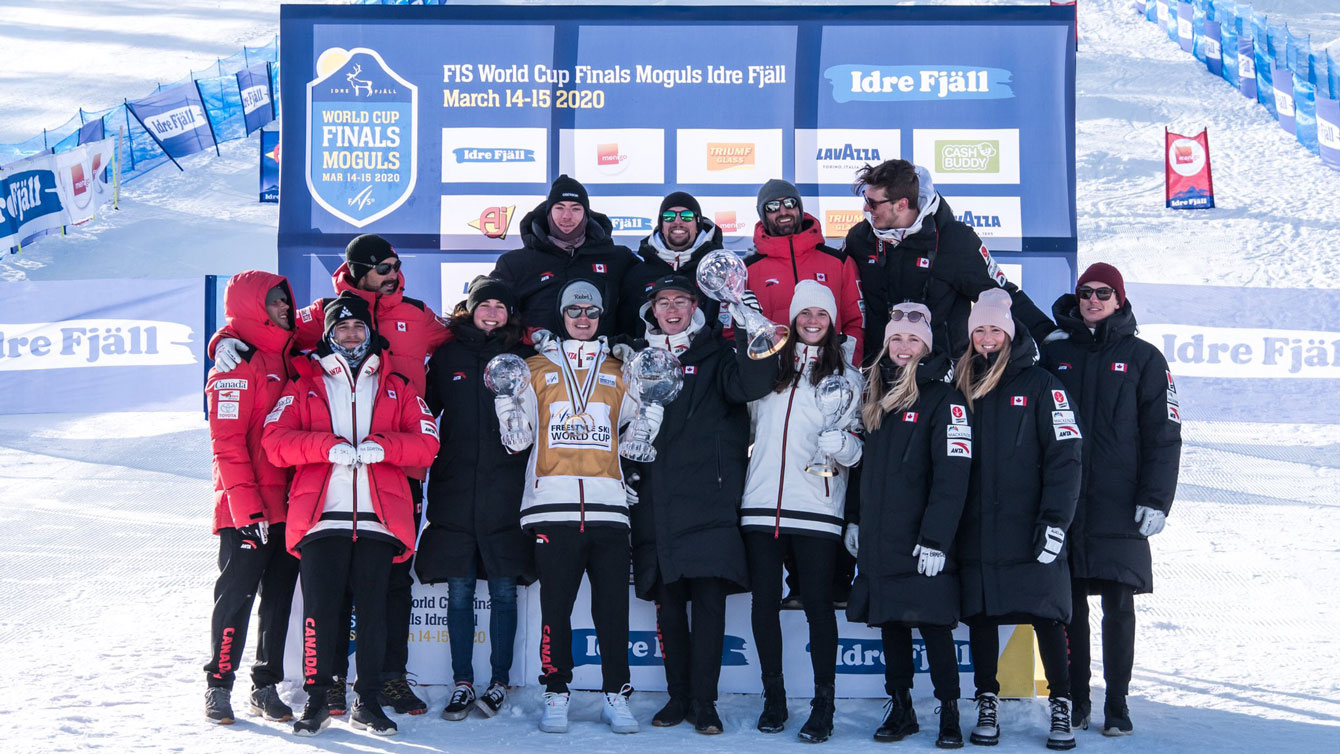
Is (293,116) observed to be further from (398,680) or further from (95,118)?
(95,118)

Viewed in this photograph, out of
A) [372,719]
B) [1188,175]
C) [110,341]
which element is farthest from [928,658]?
[1188,175]

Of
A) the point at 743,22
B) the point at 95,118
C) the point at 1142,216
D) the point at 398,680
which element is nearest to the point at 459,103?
the point at 743,22

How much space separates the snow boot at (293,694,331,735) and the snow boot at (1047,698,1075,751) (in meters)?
2.44

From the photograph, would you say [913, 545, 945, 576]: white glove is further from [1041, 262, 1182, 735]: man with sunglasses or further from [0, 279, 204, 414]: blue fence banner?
[0, 279, 204, 414]: blue fence banner

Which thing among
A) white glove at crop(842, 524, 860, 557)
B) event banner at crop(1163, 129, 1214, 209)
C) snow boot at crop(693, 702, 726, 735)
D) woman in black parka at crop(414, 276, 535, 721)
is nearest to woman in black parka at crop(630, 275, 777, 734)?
snow boot at crop(693, 702, 726, 735)

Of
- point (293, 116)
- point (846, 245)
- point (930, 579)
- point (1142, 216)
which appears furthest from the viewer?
point (1142, 216)

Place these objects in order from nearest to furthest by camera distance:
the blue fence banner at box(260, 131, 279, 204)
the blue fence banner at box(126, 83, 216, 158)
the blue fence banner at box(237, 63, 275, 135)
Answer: the blue fence banner at box(260, 131, 279, 204), the blue fence banner at box(126, 83, 216, 158), the blue fence banner at box(237, 63, 275, 135)

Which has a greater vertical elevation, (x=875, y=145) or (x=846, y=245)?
(x=875, y=145)

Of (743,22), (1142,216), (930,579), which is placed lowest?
(930,579)

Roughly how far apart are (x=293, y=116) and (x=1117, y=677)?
4521mm

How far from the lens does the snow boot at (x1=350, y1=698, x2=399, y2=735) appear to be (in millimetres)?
4090

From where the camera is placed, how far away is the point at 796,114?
602 cm

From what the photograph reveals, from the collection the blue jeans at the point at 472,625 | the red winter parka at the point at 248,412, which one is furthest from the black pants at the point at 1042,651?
the red winter parka at the point at 248,412

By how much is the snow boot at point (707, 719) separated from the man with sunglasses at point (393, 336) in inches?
39.7
